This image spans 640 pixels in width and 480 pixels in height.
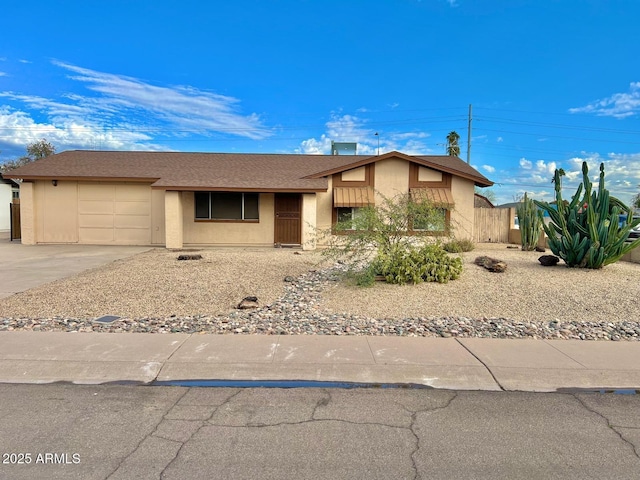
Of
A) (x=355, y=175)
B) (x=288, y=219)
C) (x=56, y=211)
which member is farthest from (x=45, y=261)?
(x=355, y=175)

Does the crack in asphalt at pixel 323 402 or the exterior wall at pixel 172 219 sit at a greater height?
the exterior wall at pixel 172 219

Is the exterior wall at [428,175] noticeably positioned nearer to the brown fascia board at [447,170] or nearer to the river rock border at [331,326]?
the brown fascia board at [447,170]

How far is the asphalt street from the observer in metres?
3.03

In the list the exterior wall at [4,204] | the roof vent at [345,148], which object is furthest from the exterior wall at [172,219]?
the exterior wall at [4,204]

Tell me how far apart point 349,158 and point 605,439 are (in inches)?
745

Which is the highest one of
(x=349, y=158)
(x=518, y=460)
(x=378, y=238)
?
(x=349, y=158)

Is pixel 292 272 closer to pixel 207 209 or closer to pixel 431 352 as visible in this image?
pixel 431 352

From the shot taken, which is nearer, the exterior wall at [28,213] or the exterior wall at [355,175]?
the exterior wall at [28,213]

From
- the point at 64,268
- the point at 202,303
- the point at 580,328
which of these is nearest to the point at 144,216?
the point at 64,268

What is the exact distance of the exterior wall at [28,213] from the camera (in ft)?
57.4

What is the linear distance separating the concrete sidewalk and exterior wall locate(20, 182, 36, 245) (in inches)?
550

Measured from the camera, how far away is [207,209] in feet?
58.0

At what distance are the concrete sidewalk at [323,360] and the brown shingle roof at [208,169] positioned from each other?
11.1 m

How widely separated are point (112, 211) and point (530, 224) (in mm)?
16606
